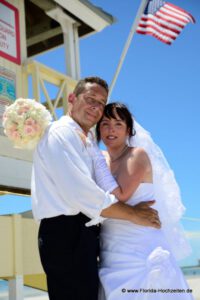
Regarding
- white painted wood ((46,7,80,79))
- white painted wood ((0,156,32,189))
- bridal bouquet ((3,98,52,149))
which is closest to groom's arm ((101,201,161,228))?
bridal bouquet ((3,98,52,149))

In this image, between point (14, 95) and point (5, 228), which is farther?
point (14, 95)

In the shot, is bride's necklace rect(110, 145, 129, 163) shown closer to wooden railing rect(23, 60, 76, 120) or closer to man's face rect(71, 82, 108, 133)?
man's face rect(71, 82, 108, 133)

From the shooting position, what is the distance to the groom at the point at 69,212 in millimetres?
2490

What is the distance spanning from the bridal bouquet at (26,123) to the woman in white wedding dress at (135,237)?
0.49 meters

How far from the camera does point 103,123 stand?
10.1ft

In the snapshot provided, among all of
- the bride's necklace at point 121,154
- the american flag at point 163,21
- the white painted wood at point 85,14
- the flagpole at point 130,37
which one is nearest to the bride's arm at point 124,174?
the bride's necklace at point 121,154

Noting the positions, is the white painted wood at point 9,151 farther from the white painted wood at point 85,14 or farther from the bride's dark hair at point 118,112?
the bride's dark hair at point 118,112

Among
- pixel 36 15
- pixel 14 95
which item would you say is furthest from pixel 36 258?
pixel 36 15

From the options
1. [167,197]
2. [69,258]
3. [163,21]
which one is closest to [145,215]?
[167,197]

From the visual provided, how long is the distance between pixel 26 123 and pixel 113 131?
2.13 feet

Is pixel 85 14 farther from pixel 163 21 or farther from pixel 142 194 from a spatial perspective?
pixel 142 194

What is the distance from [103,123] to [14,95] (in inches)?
176

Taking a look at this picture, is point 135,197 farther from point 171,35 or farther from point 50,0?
point 171,35

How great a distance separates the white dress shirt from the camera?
2.51 m
